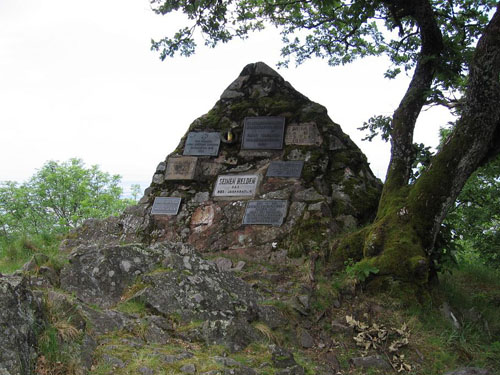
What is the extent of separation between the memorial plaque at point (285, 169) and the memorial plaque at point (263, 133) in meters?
0.41

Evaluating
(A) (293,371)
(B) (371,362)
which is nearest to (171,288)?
(A) (293,371)

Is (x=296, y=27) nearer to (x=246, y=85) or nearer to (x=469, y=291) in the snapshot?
(x=246, y=85)

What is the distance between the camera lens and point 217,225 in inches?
328

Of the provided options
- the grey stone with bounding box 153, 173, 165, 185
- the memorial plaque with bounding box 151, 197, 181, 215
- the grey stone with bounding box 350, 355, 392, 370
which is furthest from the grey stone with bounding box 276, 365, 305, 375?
the grey stone with bounding box 153, 173, 165, 185

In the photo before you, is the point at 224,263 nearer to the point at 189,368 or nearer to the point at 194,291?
the point at 194,291

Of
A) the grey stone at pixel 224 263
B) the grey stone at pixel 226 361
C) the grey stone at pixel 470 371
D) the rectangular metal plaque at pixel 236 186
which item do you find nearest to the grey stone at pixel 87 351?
the grey stone at pixel 226 361

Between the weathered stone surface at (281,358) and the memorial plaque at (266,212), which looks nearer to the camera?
the weathered stone surface at (281,358)

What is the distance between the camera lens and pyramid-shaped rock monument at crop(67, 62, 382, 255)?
7.81 metres

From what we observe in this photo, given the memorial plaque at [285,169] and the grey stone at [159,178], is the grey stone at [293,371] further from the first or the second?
the grey stone at [159,178]

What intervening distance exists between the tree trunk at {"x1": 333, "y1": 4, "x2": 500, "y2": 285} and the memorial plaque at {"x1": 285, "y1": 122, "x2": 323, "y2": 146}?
9.28 feet

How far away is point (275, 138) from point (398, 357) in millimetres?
5268

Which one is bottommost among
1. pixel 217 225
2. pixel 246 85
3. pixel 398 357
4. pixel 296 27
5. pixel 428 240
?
pixel 398 357

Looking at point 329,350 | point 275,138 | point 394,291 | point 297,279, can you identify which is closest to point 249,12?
point 275,138

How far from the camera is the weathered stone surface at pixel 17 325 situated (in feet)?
8.56
